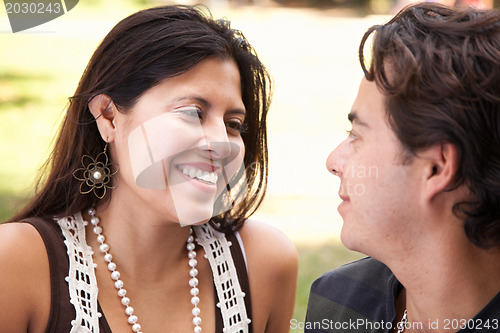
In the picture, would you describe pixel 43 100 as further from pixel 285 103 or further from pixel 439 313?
pixel 439 313

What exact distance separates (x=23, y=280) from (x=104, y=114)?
0.70 m

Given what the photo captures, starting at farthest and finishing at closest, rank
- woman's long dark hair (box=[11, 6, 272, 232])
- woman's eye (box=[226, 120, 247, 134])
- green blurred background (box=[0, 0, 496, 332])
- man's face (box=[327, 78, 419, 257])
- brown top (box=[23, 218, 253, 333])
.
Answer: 1. green blurred background (box=[0, 0, 496, 332])
2. woman's eye (box=[226, 120, 247, 134])
3. woman's long dark hair (box=[11, 6, 272, 232])
4. brown top (box=[23, 218, 253, 333])
5. man's face (box=[327, 78, 419, 257])

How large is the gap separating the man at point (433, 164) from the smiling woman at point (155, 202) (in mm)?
575

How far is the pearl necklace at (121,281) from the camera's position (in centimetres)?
255

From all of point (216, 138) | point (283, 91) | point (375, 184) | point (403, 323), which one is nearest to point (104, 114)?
point (216, 138)

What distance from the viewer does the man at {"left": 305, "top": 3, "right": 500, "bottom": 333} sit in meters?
2.07

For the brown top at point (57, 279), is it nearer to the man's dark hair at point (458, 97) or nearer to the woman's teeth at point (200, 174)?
the woman's teeth at point (200, 174)

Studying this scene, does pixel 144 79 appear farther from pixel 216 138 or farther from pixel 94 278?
pixel 94 278

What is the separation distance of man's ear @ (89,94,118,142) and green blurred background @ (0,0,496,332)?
1.30 ft

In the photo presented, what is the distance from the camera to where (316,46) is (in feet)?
44.9

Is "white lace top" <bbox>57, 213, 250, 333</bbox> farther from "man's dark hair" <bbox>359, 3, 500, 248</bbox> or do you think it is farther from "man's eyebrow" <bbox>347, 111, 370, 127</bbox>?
"man's dark hair" <bbox>359, 3, 500, 248</bbox>

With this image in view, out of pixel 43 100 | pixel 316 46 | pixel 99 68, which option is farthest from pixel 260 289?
pixel 316 46

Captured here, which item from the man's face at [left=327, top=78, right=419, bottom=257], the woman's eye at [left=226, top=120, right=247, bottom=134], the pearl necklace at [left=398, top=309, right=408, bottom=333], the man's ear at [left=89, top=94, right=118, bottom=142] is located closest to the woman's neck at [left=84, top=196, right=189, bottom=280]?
the man's ear at [left=89, top=94, right=118, bottom=142]

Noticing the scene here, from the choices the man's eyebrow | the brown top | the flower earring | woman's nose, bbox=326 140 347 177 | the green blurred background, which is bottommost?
the green blurred background
